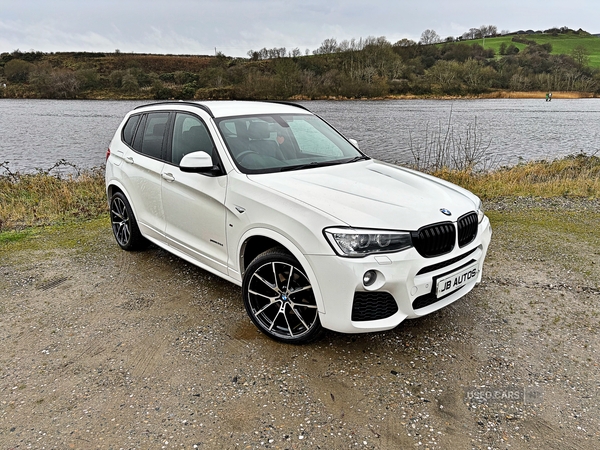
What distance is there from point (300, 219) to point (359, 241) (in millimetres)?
442

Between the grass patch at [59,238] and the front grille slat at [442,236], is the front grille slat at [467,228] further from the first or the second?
the grass patch at [59,238]

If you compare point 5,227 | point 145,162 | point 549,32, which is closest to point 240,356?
point 145,162

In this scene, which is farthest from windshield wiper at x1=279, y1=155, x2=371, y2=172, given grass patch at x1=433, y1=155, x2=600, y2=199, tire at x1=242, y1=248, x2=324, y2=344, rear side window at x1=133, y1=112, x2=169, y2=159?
grass patch at x1=433, y1=155, x2=600, y2=199

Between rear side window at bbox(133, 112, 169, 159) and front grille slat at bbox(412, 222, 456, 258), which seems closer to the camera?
front grille slat at bbox(412, 222, 456, 258)

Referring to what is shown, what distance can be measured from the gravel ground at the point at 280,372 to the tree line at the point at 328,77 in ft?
196

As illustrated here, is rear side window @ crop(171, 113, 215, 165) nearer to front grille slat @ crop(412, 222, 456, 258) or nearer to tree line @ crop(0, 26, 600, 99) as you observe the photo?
front grille slat @ crop(412, 222, 456, 258)

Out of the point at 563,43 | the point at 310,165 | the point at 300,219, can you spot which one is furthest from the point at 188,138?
the point at 563,43

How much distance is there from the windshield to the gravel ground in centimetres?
140

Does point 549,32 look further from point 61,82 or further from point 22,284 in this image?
point 22,284

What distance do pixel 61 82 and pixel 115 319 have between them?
3111 inches

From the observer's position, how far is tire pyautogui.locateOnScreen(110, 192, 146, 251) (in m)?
5.22

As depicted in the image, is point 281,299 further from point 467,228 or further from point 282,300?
point 467,228

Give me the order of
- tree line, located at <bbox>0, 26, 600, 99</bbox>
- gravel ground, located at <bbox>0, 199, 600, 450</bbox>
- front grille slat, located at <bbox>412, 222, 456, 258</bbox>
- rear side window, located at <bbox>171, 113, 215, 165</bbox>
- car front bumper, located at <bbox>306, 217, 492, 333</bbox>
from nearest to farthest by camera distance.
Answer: gravel ground, located at <bbox>0, 199, 600, 450</bbox> < car front bumper, located at <bbox>306, 217, 492, 333</bbox> < front grille slat, located at <bbox>412, 222, 456, 258</bbox> < rear side window, located at <bbox>171, 113, 215, 165</bbox> < tree line, located at <bbox>0, 26, 600, 99</bbox>

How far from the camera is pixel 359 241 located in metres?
2.85
